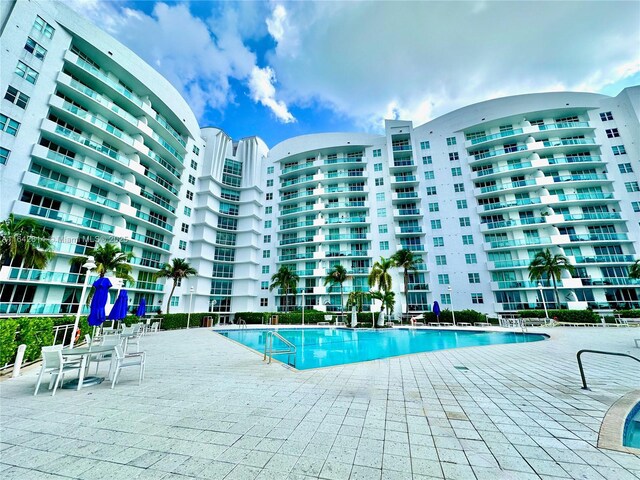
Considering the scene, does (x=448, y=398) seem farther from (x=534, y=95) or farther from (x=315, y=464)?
(x=534, y=95)

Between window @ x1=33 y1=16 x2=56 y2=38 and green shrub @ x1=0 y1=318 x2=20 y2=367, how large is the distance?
28712mm

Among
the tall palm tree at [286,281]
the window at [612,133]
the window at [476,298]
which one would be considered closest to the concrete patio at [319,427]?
the window at [476,298]

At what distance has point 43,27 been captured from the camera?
73.4ft

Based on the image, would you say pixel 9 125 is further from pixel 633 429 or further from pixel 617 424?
pixel 633 429

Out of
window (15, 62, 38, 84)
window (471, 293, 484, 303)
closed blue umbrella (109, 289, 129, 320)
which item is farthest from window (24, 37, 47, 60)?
window (471, 293, 484, 303)

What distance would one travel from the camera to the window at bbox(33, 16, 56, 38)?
21922mm

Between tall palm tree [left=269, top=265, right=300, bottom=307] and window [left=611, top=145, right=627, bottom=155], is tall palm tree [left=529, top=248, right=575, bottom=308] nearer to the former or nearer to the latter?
window [left=611, top=145, right=627, bottom=155]

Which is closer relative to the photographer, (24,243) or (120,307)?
(120,307)

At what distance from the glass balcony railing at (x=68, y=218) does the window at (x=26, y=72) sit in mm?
10674

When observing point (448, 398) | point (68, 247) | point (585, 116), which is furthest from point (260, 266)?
point (585, 116)

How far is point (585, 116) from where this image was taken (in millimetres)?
35125

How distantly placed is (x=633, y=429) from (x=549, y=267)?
104 ft

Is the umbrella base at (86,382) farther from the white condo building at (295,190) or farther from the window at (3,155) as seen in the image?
the window at (3,155)

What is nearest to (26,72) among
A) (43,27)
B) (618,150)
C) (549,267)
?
(43,27)
